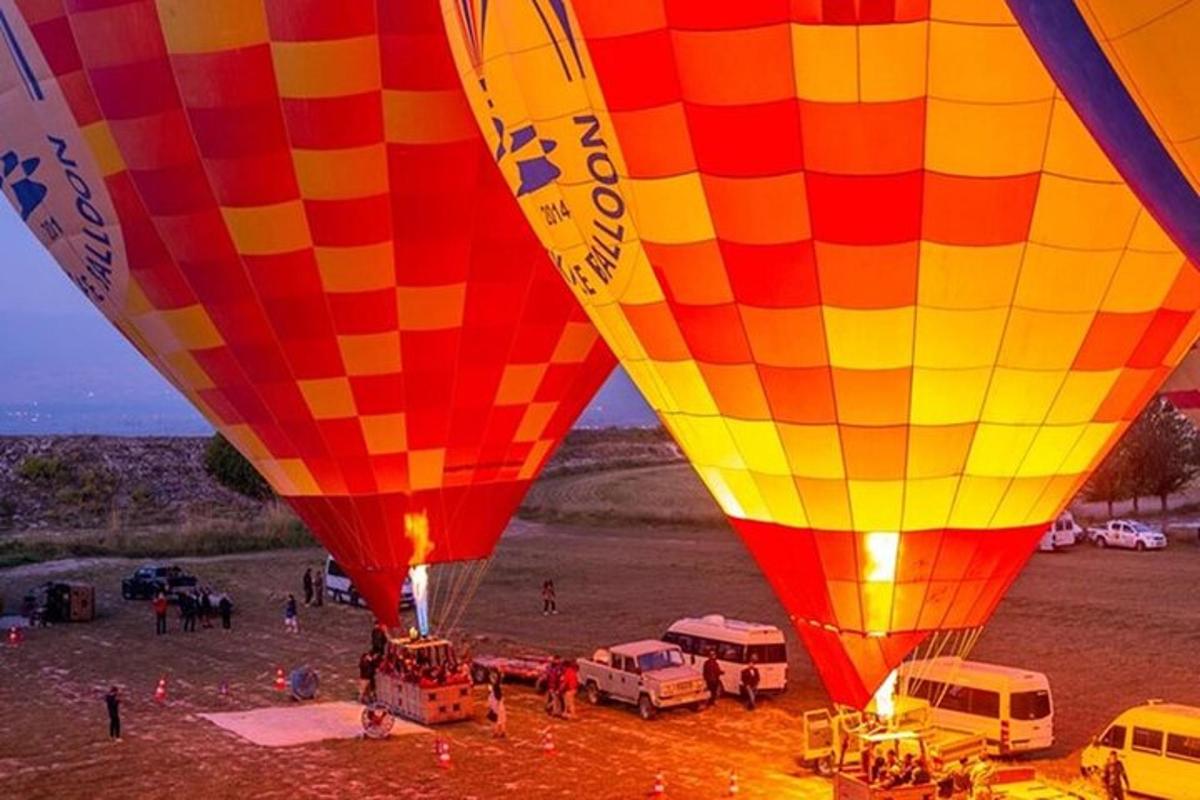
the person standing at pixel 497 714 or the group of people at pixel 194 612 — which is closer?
the person standing at pixel 497 714

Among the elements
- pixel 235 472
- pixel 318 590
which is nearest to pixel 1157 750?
pixel 318 590

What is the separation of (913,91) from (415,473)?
27.9 ft

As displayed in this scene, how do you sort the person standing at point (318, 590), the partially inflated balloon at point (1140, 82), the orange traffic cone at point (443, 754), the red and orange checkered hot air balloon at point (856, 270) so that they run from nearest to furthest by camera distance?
the partially inflated balloon at point (1140, 82) < the red and orange checkered hot air balloon at point (856, 270) < the orange traffic cone at point (443, 754) < the person standing at point (318, 590)

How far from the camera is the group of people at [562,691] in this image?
16.8 metres

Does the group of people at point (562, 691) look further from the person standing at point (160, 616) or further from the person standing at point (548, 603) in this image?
the person standing at point (160, 616)

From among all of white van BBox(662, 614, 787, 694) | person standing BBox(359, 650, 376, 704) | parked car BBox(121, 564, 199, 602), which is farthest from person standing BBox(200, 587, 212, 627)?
white van BBox(662, 614, 787, 694)

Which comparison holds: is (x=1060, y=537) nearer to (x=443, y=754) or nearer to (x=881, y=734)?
(x=443, y=754)

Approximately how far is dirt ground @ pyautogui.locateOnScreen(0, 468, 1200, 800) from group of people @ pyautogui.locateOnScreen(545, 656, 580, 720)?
0.24 m

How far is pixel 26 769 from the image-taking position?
15.4 meters

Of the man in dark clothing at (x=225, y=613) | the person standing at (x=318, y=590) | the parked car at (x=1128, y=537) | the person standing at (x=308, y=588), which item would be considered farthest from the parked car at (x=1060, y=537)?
the man in dark clothing at (x=225, y=613)

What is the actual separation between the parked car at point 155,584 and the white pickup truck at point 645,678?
13953mm

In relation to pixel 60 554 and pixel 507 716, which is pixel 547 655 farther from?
pixel 60 554

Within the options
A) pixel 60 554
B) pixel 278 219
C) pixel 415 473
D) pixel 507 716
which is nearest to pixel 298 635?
pixel 507 716

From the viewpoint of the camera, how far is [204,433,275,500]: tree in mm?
46094
